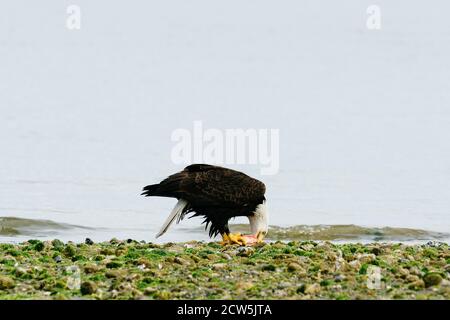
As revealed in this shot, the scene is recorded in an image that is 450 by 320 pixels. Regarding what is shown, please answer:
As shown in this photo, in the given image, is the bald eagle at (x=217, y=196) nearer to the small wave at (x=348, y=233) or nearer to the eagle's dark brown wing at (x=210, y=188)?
the eagle's dark brown wing at (x=210, y=188)

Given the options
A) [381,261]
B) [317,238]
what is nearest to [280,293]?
[381,261]

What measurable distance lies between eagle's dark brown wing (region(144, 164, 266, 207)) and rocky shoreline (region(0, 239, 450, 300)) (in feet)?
2.99

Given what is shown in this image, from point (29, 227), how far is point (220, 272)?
6443 mm

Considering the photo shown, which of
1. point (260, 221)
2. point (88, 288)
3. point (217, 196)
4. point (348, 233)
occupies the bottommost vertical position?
point (348, 233)

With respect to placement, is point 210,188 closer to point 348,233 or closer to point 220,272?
point 220,272

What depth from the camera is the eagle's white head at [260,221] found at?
572 inches

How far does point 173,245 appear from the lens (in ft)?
45.1

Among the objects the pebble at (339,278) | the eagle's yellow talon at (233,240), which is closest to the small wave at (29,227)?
the eagle's yellow talon at (233,240)

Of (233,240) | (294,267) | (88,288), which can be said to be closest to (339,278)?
(294,267)

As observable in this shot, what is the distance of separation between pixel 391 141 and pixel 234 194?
42.8 feet

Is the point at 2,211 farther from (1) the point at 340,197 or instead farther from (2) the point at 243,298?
(2) the point at 243,298

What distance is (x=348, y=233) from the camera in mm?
17484
